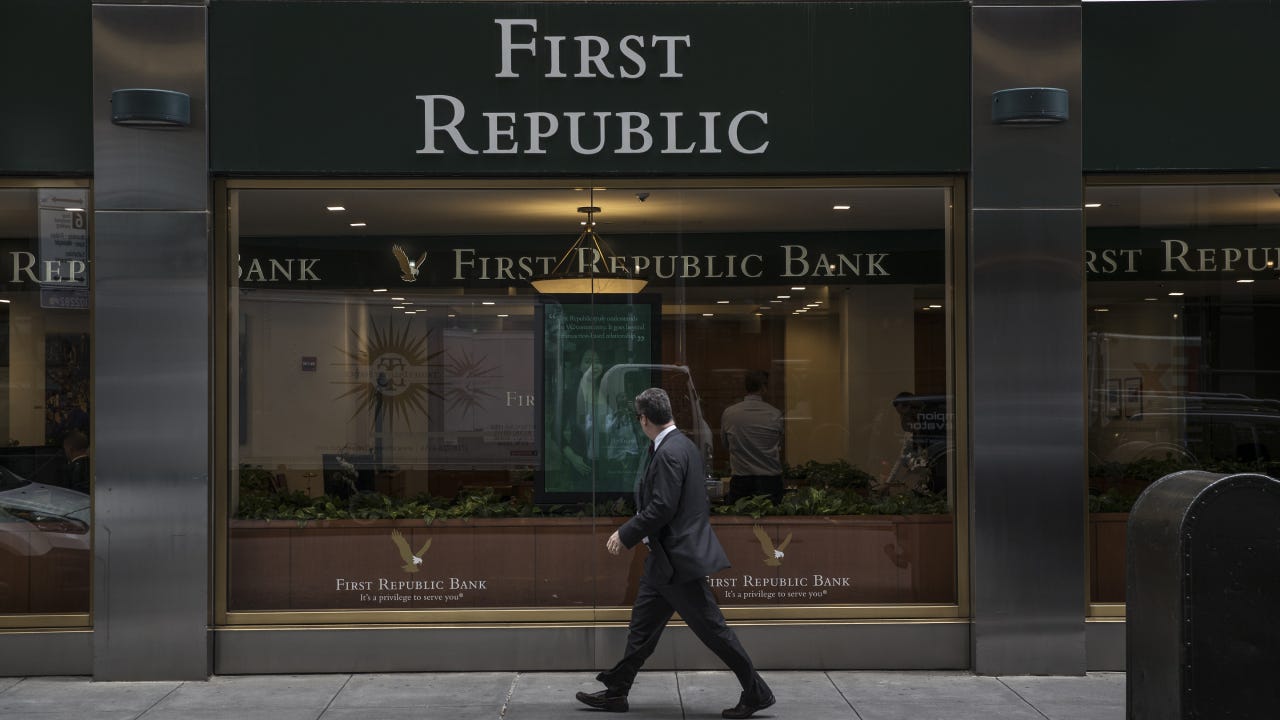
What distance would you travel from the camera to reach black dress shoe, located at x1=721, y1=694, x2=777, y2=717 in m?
6.99

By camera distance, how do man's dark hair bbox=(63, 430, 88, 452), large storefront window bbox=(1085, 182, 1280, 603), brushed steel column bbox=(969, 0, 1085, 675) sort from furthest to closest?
large storefront window bbox=(1085, 182, 1280, 603), man's dark hair bbox=(63, 430, 88, 452), brushed steel column bbox=(969, 0, 1085, 675)

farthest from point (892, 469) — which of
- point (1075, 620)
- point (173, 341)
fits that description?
point (173, 341)

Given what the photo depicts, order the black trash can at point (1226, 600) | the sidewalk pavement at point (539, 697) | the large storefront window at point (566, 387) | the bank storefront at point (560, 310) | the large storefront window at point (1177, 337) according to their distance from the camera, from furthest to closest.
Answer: the large storefront window at point (1177, 337) → the large storefront window at point (566, 387) → the bank storefront at point (560, 310) → the sidewalk pavement at point (539, 697) → the black trash can at point (1226, 600)

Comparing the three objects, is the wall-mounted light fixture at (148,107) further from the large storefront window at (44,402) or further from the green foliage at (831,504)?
the green foliage at (831,504)

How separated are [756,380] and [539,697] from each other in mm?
2636

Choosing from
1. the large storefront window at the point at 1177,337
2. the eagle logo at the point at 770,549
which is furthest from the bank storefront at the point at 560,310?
the large storefront window at the point at 1177,337

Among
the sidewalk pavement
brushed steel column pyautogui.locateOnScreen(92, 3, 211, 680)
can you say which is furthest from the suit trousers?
brushed steel column pyautogui.locateOnScreen(92, 3, 211, 680)

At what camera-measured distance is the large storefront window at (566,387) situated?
8.39 m

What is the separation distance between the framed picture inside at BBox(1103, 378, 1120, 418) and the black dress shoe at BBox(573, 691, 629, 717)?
3.97m

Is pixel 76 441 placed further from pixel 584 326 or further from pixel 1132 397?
pixel 1132 397

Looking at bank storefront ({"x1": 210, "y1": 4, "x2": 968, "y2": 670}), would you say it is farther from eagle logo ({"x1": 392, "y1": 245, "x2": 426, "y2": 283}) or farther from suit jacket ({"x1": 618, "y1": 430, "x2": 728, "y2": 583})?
suit jacket ({"x1": 618, "y1": 430, "x2": 728, "y2": 583})

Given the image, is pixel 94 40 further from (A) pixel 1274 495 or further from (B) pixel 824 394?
(A) pixel 1274 495

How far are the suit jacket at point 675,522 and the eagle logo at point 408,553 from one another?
201 cm

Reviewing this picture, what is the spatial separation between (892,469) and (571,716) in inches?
116
